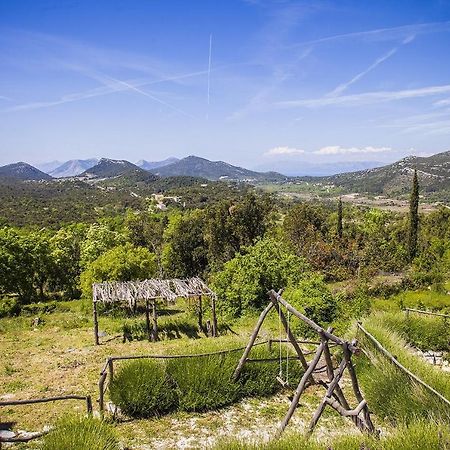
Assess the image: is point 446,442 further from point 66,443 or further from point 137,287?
point 137,287

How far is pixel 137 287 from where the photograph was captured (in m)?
14.4

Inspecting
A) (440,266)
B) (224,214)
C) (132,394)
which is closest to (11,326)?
(132,394)

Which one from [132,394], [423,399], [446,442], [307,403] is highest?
[446,442]

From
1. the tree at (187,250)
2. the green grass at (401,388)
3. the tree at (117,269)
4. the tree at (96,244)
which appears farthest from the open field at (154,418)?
the tree at (187,250)

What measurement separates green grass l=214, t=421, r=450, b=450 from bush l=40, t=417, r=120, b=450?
146 cm

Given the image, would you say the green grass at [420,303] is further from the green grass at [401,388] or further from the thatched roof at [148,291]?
the green grass at [401,388]

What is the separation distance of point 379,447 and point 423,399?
84.7 inches

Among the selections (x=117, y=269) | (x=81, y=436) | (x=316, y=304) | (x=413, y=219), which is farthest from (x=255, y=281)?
(x=413, y=219)

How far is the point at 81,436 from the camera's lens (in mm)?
4996

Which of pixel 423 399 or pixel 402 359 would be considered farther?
pixel 402 359

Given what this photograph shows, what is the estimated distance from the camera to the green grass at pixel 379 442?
4.40m

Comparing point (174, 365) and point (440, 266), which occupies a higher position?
point (174, 365)

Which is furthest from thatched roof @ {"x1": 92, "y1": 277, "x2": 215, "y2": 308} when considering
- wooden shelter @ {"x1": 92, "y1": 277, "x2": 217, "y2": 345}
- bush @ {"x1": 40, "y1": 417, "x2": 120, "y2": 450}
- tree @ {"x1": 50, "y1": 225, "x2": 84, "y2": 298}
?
tree @ {"x1": 50, "y1": 225, "x2": 84, "y2": 298}

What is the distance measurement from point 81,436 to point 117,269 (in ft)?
51.5
